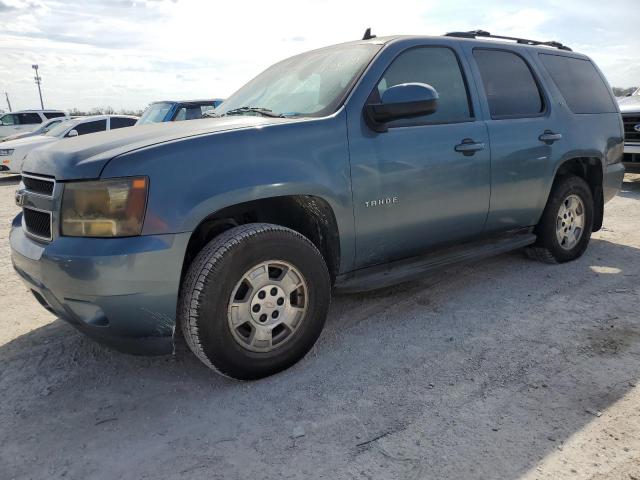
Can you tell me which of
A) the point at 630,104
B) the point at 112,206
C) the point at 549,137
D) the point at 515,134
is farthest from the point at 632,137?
the point at 112,206

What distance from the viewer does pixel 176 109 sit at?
10.0 m

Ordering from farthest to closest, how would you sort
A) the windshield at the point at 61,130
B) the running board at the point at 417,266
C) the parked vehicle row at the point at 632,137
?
1. the windshield at the point at 61,130
2. the parked vehicle row at the point at 632,137
3. the running board at the point at 417,266

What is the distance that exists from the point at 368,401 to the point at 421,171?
58.2 inches

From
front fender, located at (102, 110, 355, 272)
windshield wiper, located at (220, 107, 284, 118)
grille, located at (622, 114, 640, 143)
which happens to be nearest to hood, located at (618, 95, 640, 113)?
grille, located at (622, 114, 640, 143)

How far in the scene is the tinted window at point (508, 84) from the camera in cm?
388

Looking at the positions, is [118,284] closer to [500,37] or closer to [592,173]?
[500,37]

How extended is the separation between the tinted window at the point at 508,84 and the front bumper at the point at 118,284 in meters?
2.64

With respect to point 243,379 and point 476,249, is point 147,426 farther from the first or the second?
point 476,249

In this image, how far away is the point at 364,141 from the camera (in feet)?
9.96

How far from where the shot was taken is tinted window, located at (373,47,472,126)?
131 inches

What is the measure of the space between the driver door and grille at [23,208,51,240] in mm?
1623

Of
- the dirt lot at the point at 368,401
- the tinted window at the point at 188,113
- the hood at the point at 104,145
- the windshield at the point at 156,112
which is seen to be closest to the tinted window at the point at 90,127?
the windshield at the point at 156,112

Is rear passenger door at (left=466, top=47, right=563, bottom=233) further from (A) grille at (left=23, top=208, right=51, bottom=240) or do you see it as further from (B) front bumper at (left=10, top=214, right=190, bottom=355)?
(A) grille at (left=23, top=208, right=51, bottom=240)

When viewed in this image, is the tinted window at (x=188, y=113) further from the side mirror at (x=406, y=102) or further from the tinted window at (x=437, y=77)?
the side mirror at (x=406, y=102)
